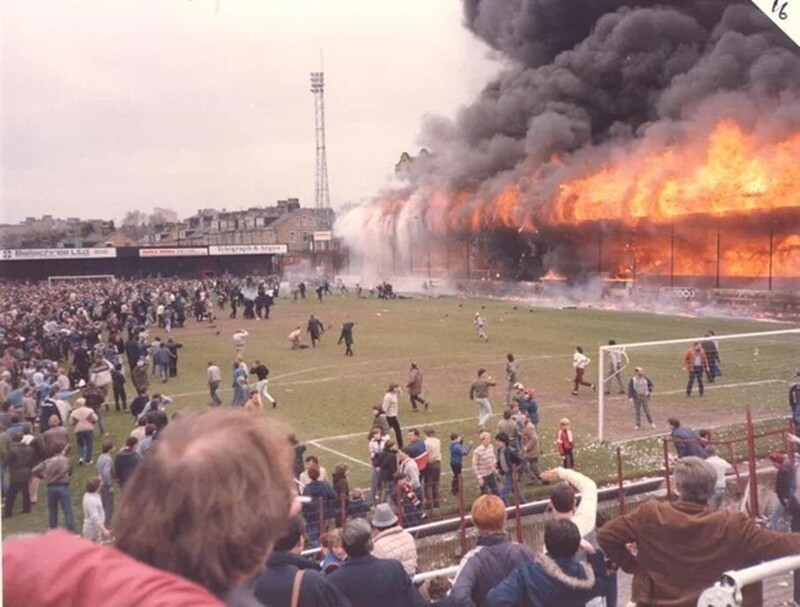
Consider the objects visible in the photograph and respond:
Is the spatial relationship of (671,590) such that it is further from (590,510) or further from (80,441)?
(80,441)

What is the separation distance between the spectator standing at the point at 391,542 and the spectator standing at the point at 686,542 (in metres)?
1.15

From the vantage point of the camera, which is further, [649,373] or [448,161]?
[448,161]

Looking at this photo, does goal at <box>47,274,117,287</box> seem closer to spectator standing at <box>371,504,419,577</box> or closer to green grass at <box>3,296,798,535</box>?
green grass at <box>3,296,798,535</box>

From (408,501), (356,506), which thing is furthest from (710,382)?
(356,506)

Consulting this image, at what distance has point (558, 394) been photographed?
47.2ft

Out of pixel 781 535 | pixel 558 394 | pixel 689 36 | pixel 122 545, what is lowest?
pixel 558 394

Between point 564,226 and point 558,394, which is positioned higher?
point 564,226

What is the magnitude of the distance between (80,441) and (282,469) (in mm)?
10165

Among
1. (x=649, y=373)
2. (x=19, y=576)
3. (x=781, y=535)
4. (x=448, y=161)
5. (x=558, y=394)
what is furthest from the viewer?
(x=448, y=161)

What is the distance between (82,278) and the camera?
931 inches

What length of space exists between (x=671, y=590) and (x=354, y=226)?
1912 inches

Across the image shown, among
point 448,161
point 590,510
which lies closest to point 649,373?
point 590,510

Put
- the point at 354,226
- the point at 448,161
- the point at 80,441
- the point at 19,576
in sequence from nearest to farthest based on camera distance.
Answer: the point at 19,576 → the point at 80,441 → the point at 448,161 → the point at 354,226

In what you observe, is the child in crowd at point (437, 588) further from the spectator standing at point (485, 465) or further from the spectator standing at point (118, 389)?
the spectator standing at point (118, 389)
